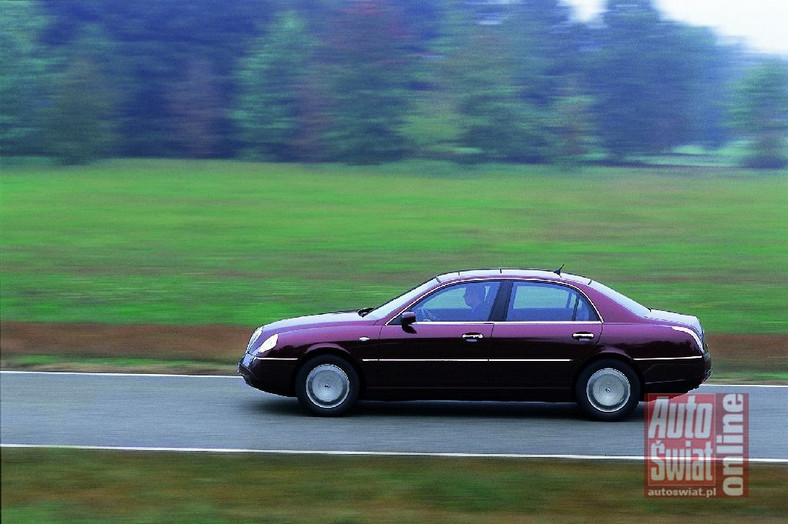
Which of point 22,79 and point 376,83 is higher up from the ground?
point 22,79

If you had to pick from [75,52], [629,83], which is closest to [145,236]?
[75,52]

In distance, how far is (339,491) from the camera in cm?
793

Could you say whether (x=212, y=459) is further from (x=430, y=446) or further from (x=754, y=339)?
(x=754, y=339)

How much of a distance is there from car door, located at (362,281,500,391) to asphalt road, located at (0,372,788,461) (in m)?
0.38

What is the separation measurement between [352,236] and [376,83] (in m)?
35.8

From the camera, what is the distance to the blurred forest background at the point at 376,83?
64.4 meters

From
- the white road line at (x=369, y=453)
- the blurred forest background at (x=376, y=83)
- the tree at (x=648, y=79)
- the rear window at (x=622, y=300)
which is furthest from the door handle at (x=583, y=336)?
the tree at (x=648, y=79)

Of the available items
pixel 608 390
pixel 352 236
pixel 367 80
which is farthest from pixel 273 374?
pixel 367 80

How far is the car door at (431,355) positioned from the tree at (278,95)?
184 ft

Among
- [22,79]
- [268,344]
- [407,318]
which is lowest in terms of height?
[268,344]

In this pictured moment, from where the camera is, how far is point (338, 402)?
1125 centimetres

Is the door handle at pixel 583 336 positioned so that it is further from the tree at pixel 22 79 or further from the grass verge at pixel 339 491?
the tree at pixel 22 79

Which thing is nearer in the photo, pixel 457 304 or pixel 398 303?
pixel 457 304

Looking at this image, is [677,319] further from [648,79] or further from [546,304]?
[648,79]
